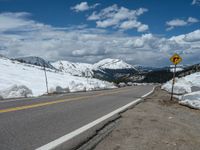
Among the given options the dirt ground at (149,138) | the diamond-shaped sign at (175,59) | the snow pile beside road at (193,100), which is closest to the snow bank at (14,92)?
the diamond-shaped sign at (175,59)

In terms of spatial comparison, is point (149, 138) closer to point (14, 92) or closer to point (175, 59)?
point (175, 59)

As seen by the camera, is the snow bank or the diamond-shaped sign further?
the snow bank

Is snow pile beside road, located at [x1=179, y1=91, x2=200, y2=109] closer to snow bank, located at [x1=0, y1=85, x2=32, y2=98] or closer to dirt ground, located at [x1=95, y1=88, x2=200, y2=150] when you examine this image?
dirt ground, located at [x1=95, y1=88, x2=200, y2=150]

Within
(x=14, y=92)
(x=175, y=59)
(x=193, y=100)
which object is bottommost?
(x=193, y=100)

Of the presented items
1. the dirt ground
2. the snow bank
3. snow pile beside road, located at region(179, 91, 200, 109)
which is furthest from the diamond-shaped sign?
the snow bank

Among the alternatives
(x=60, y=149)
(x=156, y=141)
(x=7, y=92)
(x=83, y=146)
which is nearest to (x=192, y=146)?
(x=156, y=141)

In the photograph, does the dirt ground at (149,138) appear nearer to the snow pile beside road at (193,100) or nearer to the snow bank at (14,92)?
the snow pile beside road at (193,100)

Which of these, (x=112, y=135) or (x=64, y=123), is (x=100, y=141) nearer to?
(x=112, y=135)

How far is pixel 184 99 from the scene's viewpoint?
15.4m

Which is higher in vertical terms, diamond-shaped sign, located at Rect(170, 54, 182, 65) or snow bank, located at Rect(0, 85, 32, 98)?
diamond-shaped sign, located at Rect(170, 54, 182, 65)

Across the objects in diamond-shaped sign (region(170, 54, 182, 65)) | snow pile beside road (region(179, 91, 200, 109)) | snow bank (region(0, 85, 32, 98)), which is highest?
diamond-shaped sign (region(170, 54, 182, 65))

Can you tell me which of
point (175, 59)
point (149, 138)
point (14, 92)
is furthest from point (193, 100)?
point (14, 92)

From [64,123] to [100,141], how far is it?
185cm

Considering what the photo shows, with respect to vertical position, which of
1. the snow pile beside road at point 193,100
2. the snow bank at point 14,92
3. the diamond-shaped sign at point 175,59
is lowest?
the snow pile beside road at point 193,100
